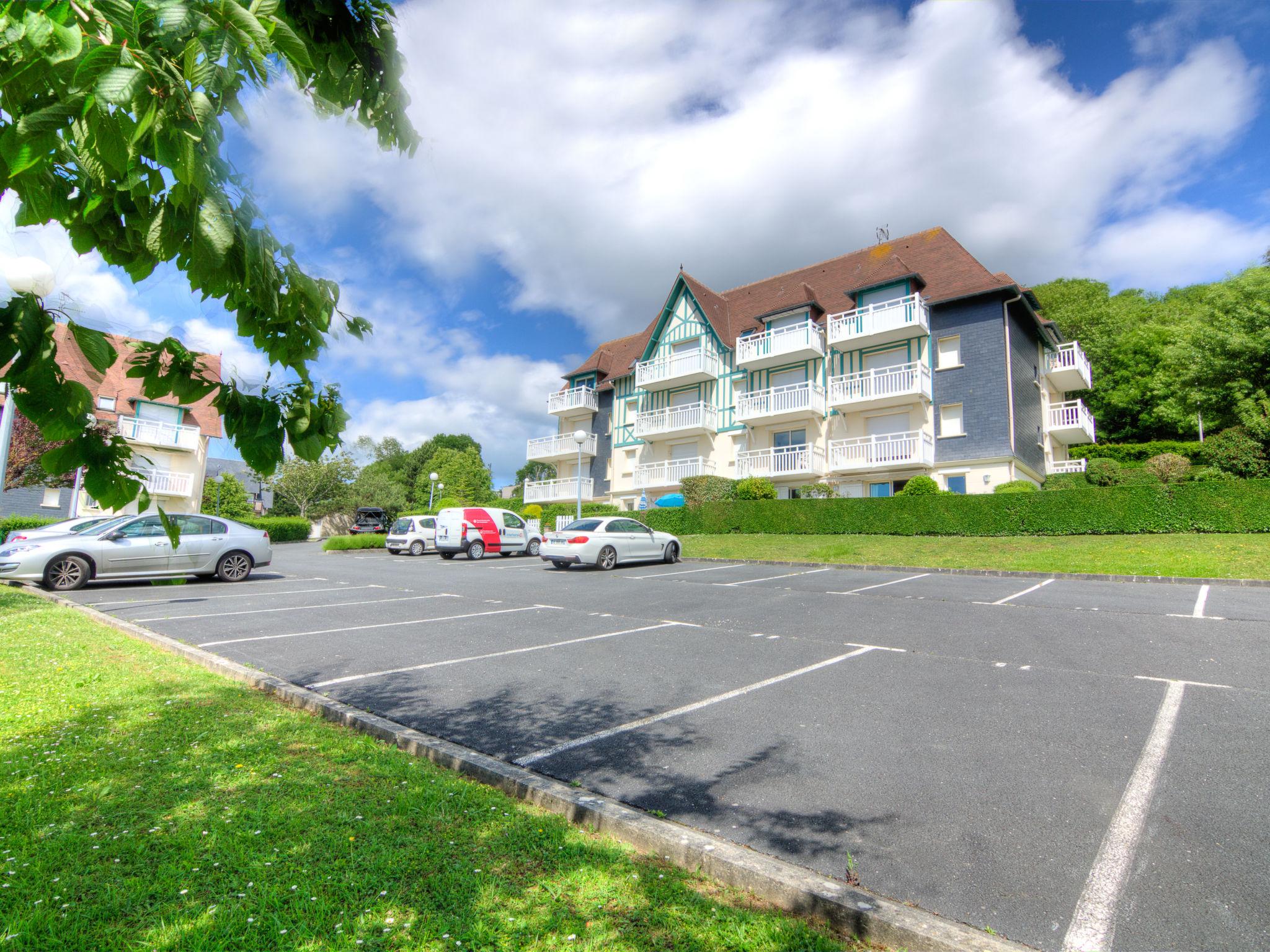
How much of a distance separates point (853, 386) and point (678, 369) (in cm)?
844

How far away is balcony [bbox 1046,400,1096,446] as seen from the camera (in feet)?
90.6

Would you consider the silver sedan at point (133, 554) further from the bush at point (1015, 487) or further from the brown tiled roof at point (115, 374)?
the bush at point (1015, 487)

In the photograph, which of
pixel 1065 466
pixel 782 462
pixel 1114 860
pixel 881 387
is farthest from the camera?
pixel 782 462

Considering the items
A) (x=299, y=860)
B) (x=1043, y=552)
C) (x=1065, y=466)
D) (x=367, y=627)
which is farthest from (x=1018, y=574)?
(x=299, y=860)

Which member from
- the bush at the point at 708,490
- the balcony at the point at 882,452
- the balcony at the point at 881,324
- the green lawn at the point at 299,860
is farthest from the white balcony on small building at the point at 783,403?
the green lawn at the point at 299,860

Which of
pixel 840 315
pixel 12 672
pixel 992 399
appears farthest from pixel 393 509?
pixel 12 672

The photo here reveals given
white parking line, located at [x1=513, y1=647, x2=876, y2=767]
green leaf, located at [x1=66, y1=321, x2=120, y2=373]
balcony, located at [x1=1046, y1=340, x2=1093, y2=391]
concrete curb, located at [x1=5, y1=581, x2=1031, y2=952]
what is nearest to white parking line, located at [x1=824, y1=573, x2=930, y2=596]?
white parking line, located at [x1=513, y1=647, x2=876, y2=767]

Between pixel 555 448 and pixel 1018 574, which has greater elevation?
pixel 555 448

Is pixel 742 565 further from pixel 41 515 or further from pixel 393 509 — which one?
pixel 393 509

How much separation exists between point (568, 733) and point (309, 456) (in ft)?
9.47

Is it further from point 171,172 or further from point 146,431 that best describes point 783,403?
point 171,172

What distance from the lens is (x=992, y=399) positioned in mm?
23297

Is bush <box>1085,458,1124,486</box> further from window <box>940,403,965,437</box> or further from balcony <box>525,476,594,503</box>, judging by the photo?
balcony <box>525,476,594,503</box>

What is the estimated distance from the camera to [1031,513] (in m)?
18.6
